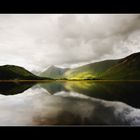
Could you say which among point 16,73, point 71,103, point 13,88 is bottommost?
point 71,103

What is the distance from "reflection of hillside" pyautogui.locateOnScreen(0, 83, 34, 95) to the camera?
6.30ft

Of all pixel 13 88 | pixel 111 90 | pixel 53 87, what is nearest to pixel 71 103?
pixel 53 87

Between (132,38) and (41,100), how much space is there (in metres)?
0.77

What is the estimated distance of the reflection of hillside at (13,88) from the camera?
6.30 ft

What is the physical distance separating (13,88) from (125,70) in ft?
2.63

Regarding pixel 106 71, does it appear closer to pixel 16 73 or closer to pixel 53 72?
pixel 53 72

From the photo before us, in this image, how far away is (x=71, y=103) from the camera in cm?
190

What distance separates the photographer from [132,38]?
191 centimetres

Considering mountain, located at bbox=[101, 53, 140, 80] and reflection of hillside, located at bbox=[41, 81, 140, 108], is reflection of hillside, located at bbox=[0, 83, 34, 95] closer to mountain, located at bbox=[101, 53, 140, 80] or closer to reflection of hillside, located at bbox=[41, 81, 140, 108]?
reflection of hillside, located at bbox=[41, 81, 140, 108]
